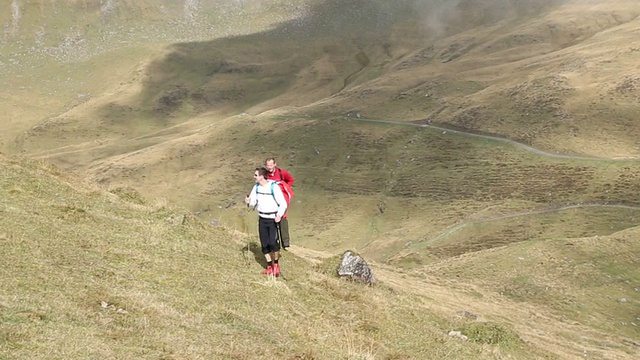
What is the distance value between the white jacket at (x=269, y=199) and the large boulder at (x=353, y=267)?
621cm

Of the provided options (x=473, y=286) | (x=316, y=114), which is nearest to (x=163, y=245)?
(x=473, y=286)

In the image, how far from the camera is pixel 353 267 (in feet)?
72.7

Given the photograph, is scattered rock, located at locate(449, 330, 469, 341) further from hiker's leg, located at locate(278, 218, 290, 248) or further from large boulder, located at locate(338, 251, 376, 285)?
hiker's leg, located at locate(278, 218, 290, 248)

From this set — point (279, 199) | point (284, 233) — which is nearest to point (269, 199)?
point (279, 199)

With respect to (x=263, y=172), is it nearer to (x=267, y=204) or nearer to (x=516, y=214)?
(x=267, y=204)

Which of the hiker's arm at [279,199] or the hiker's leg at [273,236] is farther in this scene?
the hiker's leg at [273,236]

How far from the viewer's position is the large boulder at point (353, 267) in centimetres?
2177

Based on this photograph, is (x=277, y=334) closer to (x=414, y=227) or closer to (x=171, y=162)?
(x=414, y=227)

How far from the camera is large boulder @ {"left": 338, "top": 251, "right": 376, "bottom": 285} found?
21.8m

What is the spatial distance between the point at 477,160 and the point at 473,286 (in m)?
64.1

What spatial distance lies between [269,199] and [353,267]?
23.5ft

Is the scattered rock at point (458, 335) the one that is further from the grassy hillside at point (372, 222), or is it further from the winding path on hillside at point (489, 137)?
the winding path on hillside at point (489, 137)

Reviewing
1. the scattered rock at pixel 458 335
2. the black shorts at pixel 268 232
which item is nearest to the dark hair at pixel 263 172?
the black shorts at pixel 268 232

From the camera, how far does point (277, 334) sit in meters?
12.7
